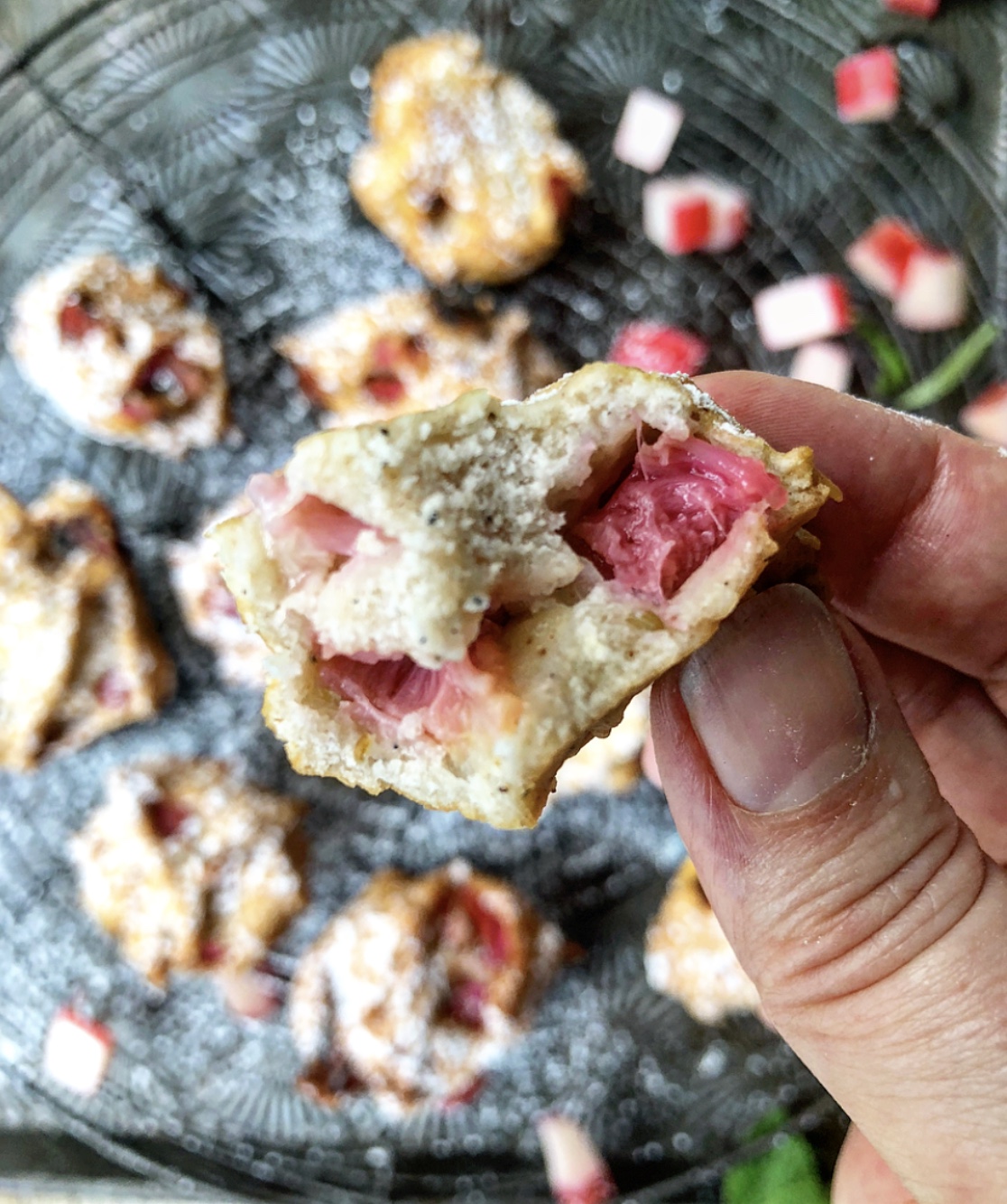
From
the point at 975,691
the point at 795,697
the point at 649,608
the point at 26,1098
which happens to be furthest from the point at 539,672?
the point at 26,1098

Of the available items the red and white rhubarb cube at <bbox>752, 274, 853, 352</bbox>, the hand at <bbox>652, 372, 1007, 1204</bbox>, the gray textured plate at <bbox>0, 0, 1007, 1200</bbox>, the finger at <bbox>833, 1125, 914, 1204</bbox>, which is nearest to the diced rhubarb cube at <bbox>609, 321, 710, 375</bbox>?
the gray textured plate at <bbox>0, 0, 1007, 1200</bbox>

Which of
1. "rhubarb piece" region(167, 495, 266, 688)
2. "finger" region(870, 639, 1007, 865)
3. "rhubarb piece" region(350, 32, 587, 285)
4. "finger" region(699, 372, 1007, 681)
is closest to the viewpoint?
"finger" region(699, 372, 1007, 681)

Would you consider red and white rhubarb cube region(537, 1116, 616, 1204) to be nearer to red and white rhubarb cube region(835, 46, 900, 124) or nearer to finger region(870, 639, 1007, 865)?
finger region(870, 639, 1007, 865)

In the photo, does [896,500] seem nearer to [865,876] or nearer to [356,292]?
[865,876]

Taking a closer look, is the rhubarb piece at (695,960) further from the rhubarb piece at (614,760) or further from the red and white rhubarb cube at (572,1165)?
the red and white rhubarb cube at (572,1165)

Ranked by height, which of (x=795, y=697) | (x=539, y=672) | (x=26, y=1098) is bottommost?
(x=26, y=1098)

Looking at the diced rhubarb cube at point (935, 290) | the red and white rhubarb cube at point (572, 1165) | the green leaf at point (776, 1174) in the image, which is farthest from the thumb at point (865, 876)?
the diced rhubarb cube at point (935, 290)

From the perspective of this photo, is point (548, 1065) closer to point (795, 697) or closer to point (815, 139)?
point (795, 697)
